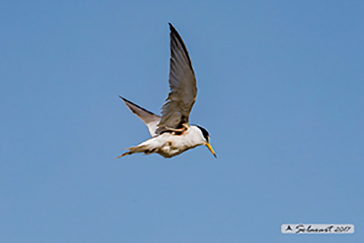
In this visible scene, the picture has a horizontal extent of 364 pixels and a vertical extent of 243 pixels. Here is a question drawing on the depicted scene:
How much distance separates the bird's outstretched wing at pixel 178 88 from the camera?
11961 millimetres

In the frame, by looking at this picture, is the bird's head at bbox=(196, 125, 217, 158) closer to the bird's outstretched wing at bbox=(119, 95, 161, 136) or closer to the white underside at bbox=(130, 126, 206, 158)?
the white underside at bbox=(130, 126, 206, 158)

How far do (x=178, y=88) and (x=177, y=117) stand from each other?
1.03m

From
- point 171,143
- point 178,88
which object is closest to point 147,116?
point 171,143

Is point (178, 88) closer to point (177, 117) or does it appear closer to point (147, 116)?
point (177, 117)

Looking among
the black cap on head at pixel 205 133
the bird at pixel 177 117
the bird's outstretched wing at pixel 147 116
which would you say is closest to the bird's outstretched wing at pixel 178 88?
the bird at pixel 177 117

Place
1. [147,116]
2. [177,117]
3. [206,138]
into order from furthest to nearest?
[147,116] < [206,138] < [177,117]

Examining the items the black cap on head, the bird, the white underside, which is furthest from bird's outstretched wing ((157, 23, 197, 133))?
the black cap on head

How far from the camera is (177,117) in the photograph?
13500mm

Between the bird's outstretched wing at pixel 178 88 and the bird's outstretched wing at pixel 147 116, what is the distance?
107cm

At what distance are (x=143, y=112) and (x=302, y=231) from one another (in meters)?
5.77

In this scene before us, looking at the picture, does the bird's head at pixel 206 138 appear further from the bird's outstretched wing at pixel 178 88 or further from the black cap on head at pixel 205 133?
the bird's outstretched wing at pixel 178 88

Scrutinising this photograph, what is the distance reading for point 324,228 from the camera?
1661cm

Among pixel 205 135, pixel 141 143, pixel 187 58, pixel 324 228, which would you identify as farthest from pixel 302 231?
pixel 187 58

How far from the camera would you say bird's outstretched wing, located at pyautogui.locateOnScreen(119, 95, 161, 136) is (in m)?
15.2
